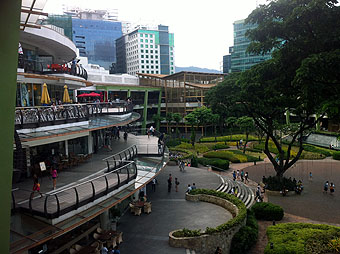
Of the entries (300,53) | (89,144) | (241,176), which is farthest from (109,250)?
(241,176)

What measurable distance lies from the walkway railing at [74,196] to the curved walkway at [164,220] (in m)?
3.87

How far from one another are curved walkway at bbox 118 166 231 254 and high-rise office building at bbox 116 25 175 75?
100362 millimetres

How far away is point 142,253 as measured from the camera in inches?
574

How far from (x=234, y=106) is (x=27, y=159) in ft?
73.4

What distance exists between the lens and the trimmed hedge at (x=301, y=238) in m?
15.6

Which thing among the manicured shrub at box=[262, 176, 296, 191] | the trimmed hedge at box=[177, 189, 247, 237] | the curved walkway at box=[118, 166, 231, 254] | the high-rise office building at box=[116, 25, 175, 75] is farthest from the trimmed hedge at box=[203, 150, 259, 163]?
the high-rise office building at box=[116, 25, 175, 75]

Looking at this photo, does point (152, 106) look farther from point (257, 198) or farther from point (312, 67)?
point (312, 67)

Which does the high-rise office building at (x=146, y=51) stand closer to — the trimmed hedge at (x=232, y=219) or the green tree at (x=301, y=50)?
the green tree at (x=301, y=50)

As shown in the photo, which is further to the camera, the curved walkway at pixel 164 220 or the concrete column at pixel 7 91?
the curved walkway at pixel 164 220

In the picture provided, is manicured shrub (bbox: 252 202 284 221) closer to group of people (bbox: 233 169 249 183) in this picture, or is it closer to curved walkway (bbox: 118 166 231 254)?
curved walkway (bbox: 118 166 231 254)

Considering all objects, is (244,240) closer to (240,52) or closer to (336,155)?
(336,155)

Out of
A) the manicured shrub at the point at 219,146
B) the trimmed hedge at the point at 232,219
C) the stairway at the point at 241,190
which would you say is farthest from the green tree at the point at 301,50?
the manicured shrub at the point at 219,146

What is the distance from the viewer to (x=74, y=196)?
11.4m

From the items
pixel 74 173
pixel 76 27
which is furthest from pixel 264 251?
pixel 76 27
